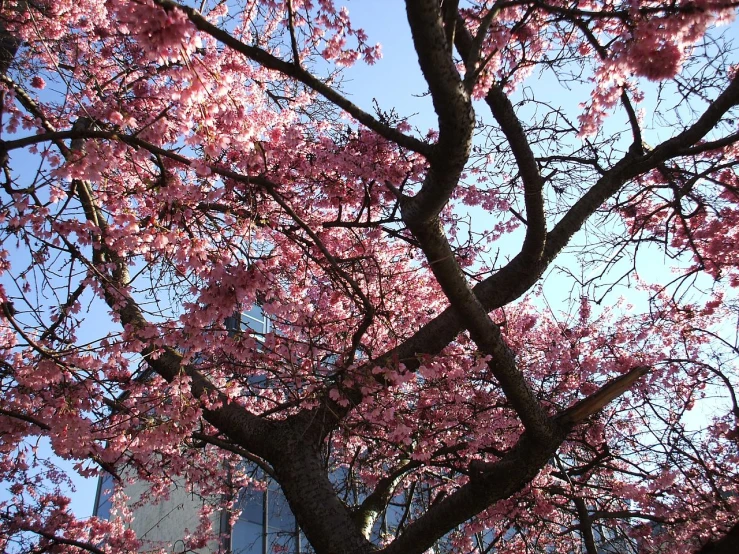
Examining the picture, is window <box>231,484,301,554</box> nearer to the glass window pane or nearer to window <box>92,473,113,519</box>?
the glass window pane

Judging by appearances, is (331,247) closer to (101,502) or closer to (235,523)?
(235,523)

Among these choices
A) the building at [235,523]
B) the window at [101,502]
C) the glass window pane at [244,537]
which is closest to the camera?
the building at [235,523]

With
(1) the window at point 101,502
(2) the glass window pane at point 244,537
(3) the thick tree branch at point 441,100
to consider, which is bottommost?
(3) the thick tree branch at point 441,100

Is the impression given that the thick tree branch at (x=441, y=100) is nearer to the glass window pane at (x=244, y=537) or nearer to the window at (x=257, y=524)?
the window at (x=257, y=524)

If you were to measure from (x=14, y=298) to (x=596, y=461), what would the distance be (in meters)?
4.95

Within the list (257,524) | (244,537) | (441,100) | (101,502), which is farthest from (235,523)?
(441,100)

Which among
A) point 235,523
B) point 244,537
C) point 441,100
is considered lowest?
point 441,100

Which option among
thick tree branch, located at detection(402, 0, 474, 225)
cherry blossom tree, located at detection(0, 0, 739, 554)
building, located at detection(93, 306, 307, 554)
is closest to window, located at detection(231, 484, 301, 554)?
building, located at detection(93, 306, 307, 554)

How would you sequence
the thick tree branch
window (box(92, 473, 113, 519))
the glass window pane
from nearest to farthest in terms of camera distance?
the thick tree branch, the glass window pane, window (box(92, 473, 113, 519))

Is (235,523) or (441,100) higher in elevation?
(235,523)

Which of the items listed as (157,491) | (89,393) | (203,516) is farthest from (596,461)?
(203,516)

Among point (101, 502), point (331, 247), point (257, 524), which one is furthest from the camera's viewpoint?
point (101, 502)

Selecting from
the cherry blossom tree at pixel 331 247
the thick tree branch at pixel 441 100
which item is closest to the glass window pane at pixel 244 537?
the cherry blossom tree at pixel 331 247

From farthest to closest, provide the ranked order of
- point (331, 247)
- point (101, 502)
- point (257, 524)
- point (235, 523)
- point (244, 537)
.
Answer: point (101, 502), point (257, 524), point (244, 537), point (235, 523), point (331, 247)
